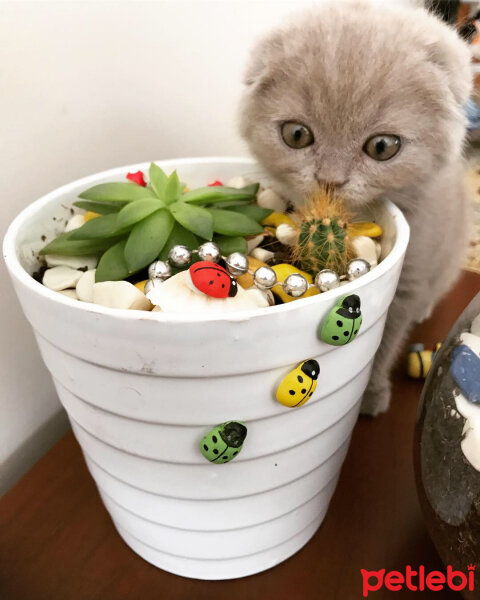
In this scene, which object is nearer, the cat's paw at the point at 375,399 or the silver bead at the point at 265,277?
the silver bead at the point at 265,277

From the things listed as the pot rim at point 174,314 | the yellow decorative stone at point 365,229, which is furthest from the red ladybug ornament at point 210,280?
the yellow decorative stone at point 365,229

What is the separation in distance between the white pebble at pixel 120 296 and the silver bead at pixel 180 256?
4cm

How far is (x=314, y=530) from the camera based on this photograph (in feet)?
1.41

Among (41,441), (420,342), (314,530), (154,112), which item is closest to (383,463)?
(314,530)

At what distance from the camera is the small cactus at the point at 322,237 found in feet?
1.21

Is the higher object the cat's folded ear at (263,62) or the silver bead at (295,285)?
the cat's folded ear at (263,62)

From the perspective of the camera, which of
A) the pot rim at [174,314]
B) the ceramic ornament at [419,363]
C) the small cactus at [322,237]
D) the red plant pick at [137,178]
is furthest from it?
the ceramic ornament at [419,363]

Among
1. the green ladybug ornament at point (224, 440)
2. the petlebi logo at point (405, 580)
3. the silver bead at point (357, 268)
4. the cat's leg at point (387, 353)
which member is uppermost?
the silver bead at point (357, 268)

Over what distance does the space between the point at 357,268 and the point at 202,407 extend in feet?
0.45

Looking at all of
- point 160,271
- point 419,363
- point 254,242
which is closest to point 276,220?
point 254,242

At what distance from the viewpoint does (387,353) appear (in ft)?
1.69

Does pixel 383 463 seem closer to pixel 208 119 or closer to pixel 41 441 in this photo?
pixel 41 441

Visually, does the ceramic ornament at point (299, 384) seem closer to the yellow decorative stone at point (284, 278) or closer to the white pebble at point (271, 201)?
the yellow decorative stone at point (284, 278)

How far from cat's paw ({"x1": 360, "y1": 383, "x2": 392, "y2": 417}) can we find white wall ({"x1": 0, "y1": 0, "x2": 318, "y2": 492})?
308 millimetres
